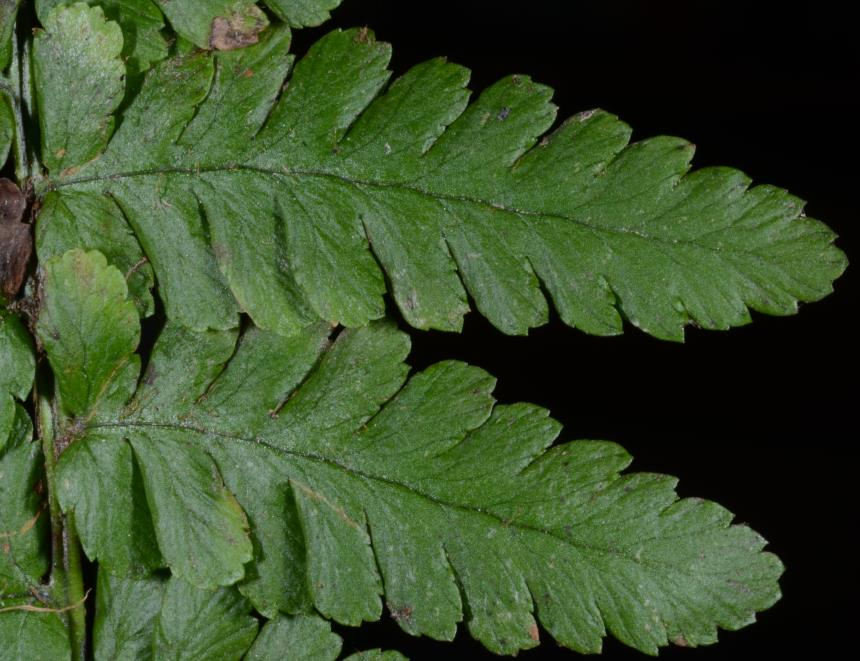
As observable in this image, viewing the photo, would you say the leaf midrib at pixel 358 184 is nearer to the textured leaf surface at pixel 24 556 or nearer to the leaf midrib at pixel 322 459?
the textured leaf surface at pixel 24 556

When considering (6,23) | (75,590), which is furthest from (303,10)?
(75,590)

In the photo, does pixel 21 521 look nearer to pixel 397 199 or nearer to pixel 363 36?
pixel 397 199

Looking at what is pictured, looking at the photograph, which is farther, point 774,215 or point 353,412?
point 353,412

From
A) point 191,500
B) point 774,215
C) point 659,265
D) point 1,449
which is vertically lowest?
point 1,449

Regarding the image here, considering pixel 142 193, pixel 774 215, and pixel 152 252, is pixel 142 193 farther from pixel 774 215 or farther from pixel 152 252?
pixel 774 215

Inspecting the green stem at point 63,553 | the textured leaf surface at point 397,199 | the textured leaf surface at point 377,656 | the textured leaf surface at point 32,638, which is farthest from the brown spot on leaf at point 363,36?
the textured leaf surface at point 32,638

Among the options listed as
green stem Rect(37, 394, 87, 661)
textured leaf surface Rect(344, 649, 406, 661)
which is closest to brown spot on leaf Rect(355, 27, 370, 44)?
green stem Rect(37, 394, 87, 661)

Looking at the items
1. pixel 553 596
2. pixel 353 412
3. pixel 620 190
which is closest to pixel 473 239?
pixel 620 190
